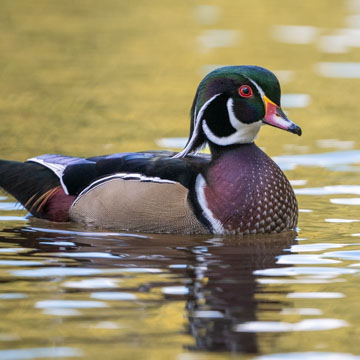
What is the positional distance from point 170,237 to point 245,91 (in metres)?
1.26

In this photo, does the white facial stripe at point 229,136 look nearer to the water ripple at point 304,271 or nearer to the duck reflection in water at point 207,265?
the duck reflection in water at point 207,265

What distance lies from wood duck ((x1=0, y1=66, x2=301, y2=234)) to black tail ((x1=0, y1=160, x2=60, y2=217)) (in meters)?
0.28

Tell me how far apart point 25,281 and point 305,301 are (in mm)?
1831

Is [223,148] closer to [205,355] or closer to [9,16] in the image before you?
[205,355]

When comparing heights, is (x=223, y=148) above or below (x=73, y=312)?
above

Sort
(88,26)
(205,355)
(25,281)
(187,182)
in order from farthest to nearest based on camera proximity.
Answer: (88,26), (187,182), (25,281), (205,355)

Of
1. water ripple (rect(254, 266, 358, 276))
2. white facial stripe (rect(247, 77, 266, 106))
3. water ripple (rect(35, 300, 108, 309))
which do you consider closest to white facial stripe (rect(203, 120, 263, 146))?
white facial stripe (rect(247, 77, 266, 106))

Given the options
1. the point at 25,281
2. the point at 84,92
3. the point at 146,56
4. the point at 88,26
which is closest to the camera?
the point at 25,281

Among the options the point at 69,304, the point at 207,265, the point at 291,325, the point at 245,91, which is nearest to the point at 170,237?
the point at 207,265

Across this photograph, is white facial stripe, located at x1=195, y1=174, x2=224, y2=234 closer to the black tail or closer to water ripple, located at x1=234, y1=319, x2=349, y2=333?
the black tail

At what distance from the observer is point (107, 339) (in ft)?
19.4

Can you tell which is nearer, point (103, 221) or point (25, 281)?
point (25, 281)

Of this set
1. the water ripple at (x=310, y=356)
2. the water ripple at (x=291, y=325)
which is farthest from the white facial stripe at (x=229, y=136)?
the water ripple at (x=310, y=356)

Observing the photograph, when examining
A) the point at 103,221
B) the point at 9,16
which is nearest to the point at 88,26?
the point at 9,16
